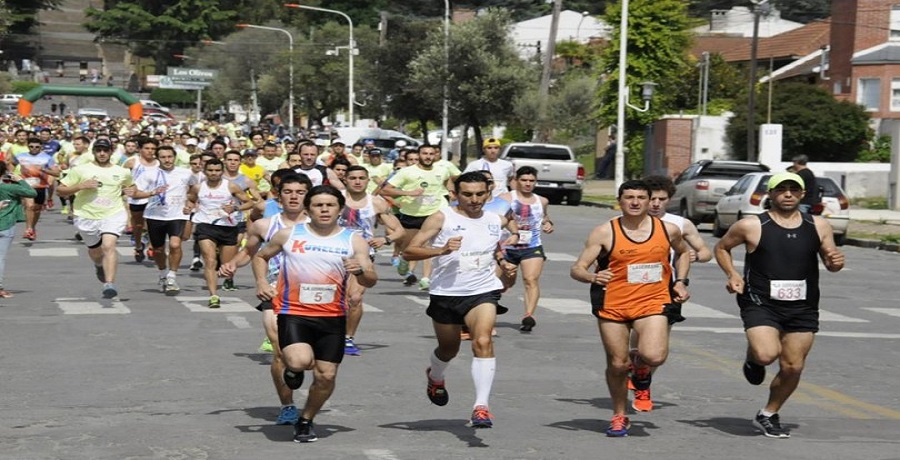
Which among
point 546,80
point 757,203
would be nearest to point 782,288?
point 757,203

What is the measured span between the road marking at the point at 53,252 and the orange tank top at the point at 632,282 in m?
16.2

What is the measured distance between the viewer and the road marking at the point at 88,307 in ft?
55.9

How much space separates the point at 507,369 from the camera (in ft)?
42.4

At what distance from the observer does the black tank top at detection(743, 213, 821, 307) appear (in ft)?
32.3

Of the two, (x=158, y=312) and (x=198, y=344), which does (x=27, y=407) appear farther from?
(x=158, y=312)

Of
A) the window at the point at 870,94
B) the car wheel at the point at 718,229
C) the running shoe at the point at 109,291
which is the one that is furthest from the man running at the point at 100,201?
the window at the point at 870,94

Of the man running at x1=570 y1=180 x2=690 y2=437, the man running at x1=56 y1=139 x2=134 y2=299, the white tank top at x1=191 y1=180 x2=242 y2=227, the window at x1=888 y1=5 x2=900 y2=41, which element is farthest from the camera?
the window at x1=888 y1=5 x2=900 y2=41

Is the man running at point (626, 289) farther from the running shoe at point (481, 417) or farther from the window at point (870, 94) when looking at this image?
the window at point (870, 94)

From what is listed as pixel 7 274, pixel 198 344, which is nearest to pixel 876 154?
pixel 7 274

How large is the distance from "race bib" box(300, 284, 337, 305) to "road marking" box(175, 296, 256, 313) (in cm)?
794

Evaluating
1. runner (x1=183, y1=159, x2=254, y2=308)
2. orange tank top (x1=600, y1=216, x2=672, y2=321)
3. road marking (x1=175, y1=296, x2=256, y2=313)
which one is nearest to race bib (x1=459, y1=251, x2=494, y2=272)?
orange tank top (x1=600, y1=216, x2=672, y2=321)

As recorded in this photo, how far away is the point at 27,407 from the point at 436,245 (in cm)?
285

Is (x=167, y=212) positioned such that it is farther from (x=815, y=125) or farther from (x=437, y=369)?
(x=815, y=125)

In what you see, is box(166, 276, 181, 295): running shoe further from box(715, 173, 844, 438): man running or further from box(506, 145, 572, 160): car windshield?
box(506, 145, 572, 160): car windshield
